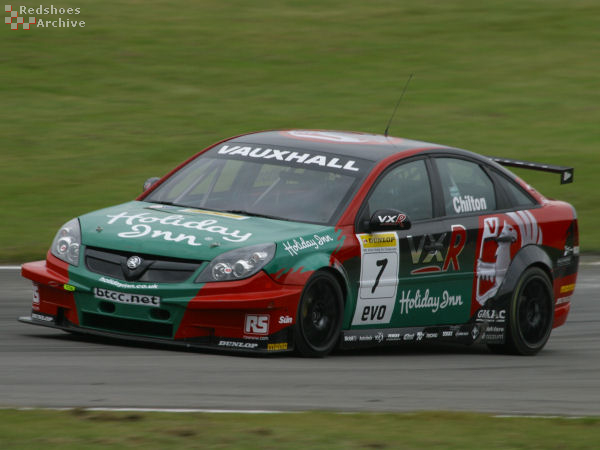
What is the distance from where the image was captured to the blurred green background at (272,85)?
16.3 m

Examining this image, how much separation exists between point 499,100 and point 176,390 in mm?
15424

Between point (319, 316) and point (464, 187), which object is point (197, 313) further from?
point (464, 187)

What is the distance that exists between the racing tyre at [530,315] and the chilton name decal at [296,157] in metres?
1.75

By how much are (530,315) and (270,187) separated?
7.92 feet

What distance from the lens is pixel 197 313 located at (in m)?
7.17

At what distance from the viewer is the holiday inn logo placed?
2403cm

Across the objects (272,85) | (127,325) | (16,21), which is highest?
(16,21)

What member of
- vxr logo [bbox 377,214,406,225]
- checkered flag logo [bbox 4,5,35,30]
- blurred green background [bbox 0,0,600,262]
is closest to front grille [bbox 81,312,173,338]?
vxr logo [bbox 377,214,406,225]

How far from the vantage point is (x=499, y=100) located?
68.2ft

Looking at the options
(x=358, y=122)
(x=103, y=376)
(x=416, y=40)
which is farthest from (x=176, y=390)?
(x=416, y=40)

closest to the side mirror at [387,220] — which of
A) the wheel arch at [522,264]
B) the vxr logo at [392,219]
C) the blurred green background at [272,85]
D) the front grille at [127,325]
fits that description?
the vxr logo at [392,219]

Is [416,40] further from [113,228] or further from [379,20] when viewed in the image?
[113,228]

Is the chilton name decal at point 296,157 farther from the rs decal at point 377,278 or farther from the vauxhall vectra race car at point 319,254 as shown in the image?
the rs decal at point 377,278

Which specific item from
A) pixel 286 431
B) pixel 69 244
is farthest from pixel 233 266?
pixel 286 431
